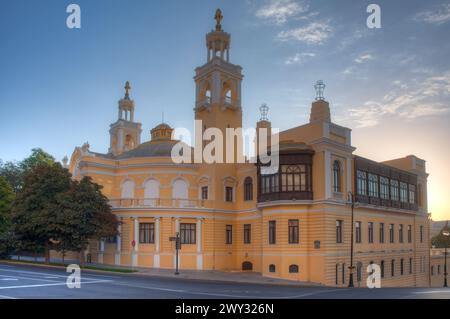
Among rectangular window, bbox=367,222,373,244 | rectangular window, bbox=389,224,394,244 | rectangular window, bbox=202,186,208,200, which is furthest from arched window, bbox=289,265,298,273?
rectangular window, bbox=389,224,394,244

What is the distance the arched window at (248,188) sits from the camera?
4516cm

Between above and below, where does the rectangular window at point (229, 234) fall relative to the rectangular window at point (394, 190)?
below

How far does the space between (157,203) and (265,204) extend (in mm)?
11275

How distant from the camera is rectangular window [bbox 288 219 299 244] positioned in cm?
3709

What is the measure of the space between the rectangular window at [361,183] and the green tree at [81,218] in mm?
22705

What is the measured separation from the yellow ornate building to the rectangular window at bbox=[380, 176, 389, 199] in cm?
12

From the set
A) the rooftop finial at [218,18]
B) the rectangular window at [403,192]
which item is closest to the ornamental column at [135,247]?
the rooftop finial at [218,18]

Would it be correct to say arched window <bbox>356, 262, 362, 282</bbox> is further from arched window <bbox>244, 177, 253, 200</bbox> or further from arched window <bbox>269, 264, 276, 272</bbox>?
arched window <bbox>244, 177, 253, 200</bbox>

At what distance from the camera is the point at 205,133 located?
157 feet

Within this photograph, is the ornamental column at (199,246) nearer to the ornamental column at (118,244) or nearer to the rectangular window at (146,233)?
the rectangular window at (146,233)

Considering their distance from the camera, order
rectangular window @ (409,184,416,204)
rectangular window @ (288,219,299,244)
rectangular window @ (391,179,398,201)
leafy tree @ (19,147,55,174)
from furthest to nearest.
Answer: leafy tree @ (19,147,55,174)
rectangular window @ (409,184,416,204)
rectangular window @ (391,179,398,201)
rectangular window @ (288,219,299,244)

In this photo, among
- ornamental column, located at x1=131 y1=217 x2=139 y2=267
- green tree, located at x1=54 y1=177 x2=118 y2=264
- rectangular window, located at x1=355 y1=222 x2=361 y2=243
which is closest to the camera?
green tree, located at x1=54 y1=177 x2=118 y2=264
